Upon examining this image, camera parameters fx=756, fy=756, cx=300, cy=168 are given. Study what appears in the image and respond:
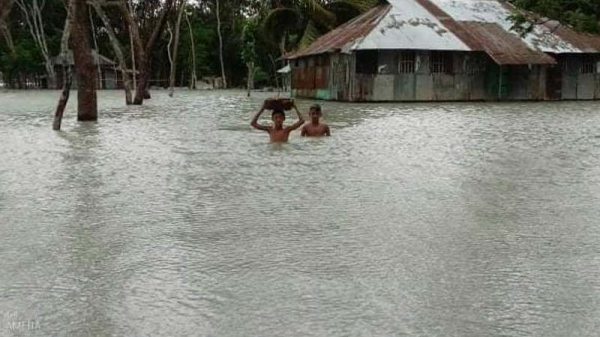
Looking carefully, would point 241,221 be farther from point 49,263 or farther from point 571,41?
point 571,41

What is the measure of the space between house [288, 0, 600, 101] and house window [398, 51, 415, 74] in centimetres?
4

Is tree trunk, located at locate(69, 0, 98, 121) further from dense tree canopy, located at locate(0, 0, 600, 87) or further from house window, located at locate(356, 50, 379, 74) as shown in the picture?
dense tree canopy, located at locate(0, 0, 600, 87)

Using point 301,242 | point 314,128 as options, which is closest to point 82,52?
point 314,128

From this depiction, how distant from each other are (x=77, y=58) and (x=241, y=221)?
12.0 m

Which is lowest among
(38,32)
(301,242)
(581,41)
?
(301,242)

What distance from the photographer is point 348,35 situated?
2994cm

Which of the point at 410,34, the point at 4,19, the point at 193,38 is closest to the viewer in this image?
the point at 4,19

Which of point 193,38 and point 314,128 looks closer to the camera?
point 314,128

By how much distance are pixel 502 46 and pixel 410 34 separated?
4075 mm

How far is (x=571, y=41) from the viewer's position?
104ft

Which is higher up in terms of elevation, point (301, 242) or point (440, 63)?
point (440, 63)

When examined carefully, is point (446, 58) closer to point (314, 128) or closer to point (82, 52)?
point (82, 52)

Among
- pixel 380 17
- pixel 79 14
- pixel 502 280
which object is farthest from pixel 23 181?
pixel 380 17

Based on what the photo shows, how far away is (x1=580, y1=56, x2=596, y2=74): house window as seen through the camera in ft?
106
